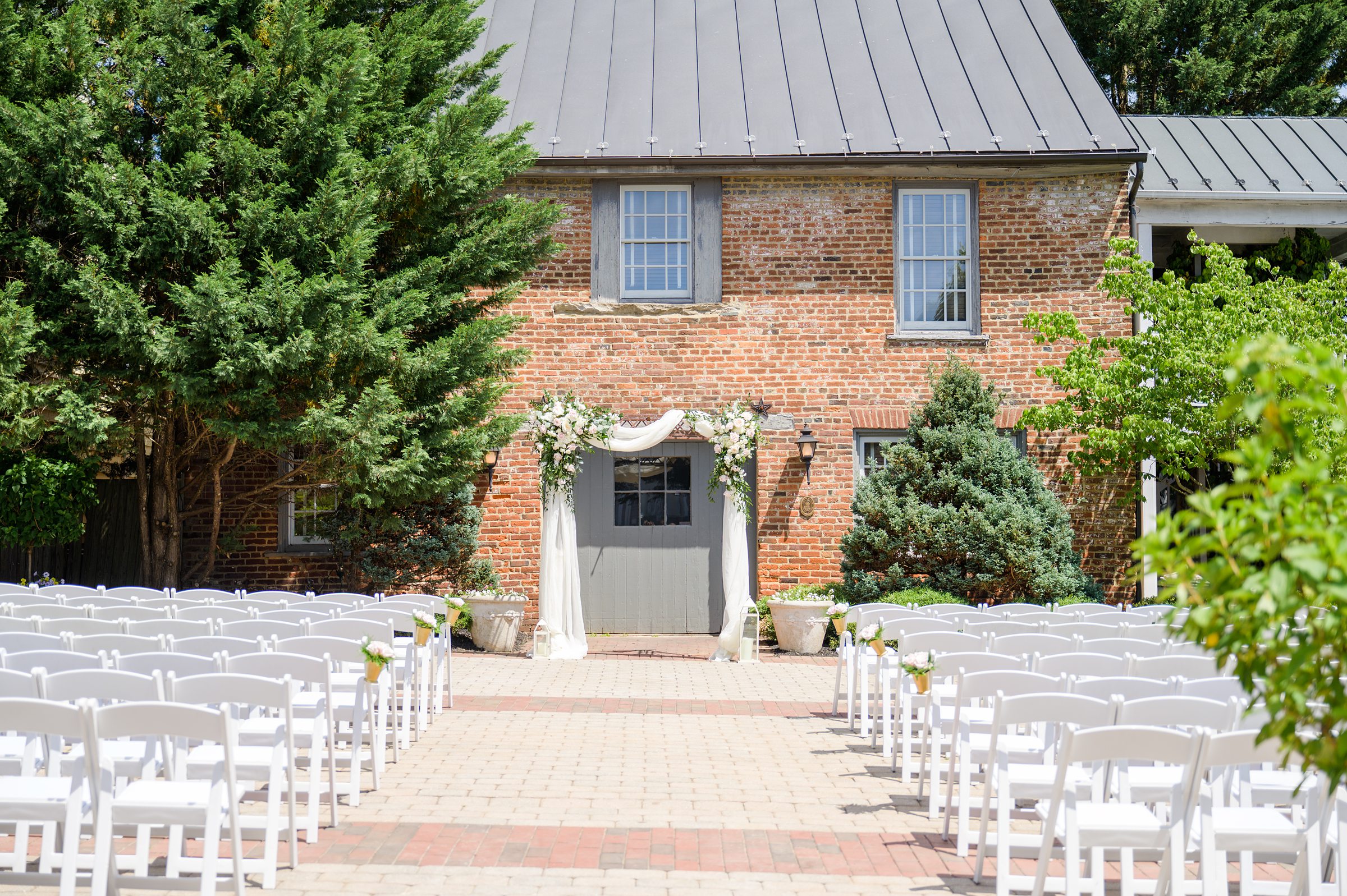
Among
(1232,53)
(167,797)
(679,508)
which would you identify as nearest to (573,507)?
(679,508)

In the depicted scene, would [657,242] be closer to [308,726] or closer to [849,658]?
[849,658]

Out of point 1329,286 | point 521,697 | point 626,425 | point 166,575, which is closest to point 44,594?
point 166,575

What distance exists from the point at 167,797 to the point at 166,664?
1113 mm

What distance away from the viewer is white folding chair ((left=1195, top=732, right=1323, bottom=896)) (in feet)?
13.6

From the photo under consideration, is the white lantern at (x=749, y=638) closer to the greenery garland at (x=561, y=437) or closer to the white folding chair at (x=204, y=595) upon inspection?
the greenery garland at (x=561, y=437)

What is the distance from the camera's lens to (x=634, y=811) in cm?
591

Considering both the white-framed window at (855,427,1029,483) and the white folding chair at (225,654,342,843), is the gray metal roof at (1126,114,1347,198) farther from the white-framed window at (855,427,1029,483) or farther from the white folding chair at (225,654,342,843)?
the white folding chair at (225,654,342,843)

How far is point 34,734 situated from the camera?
16.5 feet

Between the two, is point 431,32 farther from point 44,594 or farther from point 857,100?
point 44,594

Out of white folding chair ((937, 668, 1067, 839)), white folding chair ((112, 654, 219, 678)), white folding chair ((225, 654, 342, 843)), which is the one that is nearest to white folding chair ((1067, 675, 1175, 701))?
white folding chair ((937, 668, 1067, 839))

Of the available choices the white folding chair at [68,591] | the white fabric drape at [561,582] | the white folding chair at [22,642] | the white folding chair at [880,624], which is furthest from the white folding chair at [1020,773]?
the white folding chair at [68,591]

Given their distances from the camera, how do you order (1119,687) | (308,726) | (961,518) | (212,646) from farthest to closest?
(961,518)
(212,646)
(308,726)
(1119,687)

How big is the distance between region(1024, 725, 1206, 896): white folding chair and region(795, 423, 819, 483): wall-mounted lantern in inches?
354

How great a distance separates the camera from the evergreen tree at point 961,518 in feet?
40.2
